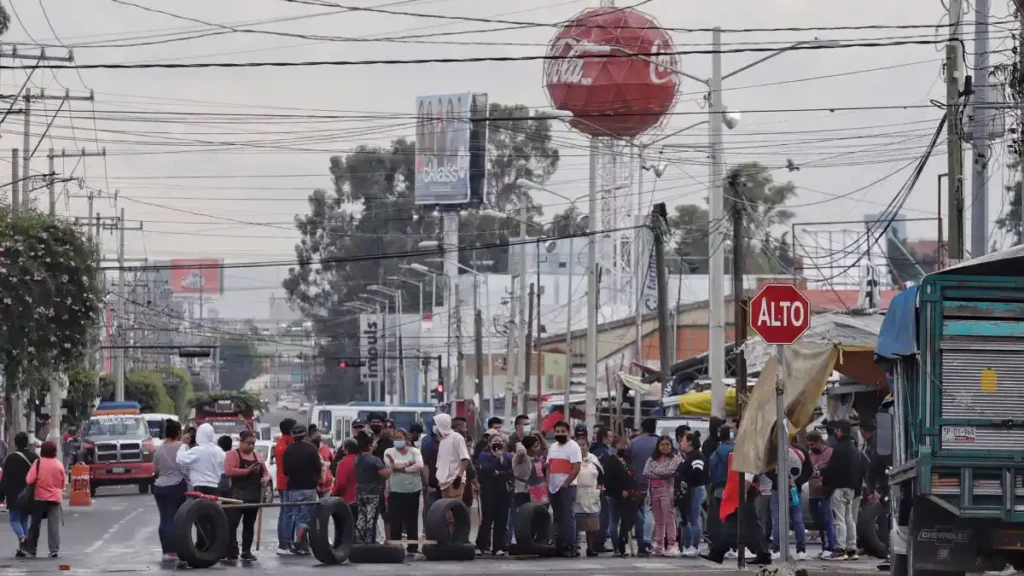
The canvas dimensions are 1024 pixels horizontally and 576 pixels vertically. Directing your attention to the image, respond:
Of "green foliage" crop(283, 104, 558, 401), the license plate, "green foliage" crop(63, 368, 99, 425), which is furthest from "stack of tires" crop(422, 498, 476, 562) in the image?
"green foliage" crop(283, 104, 558, 401)

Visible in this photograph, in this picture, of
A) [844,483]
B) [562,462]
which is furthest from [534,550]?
[844,483]

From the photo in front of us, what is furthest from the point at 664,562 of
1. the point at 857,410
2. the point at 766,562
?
the point at 857,410

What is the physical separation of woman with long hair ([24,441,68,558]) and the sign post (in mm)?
9961

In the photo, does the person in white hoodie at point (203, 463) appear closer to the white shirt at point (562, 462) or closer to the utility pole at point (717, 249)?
the white shirt at point (562, 462)

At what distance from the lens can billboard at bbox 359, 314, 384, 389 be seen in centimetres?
11007

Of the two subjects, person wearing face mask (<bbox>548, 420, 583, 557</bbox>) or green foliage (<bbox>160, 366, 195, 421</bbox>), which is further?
green foliage (<bbox>160, 366, 195, 421</bbox>)

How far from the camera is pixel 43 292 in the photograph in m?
36.2

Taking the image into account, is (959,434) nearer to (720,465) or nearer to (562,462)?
(720,465)

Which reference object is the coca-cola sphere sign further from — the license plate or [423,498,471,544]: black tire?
the license plate

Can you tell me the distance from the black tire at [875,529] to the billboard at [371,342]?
86.7m

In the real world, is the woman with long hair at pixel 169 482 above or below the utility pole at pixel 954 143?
below

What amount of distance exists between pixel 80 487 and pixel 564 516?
1896 centimetres

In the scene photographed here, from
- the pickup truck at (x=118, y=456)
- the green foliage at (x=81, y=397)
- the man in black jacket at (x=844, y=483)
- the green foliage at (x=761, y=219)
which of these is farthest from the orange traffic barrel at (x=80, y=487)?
the green foliage at (x=761, y=219)

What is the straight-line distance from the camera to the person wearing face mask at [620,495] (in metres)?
23.2
